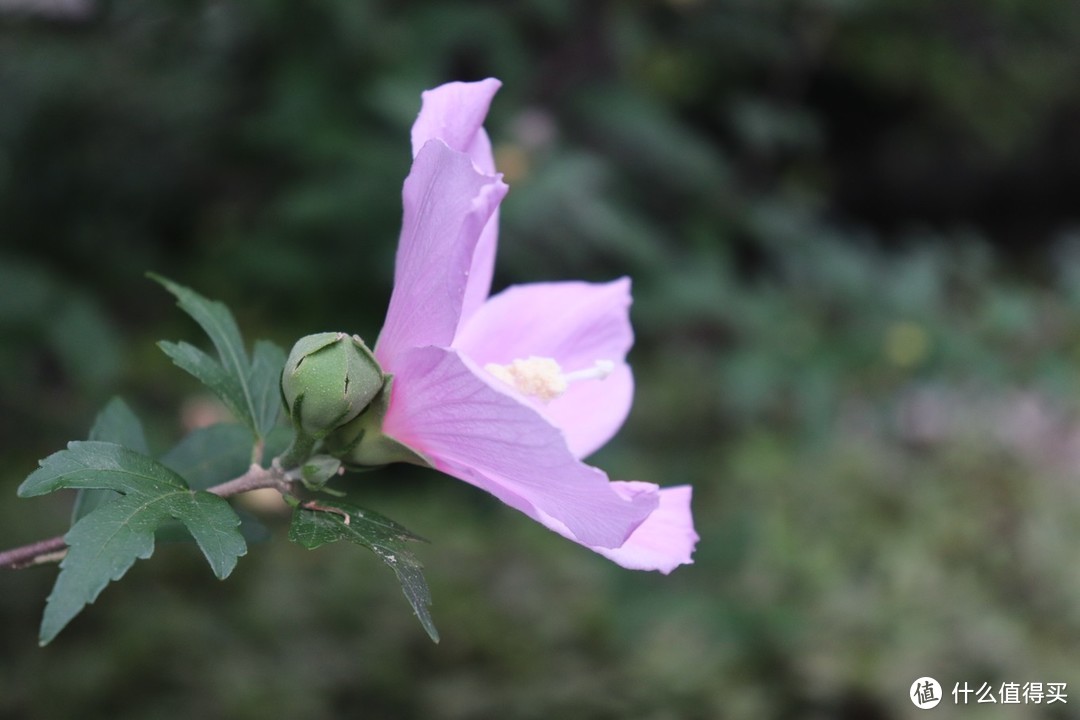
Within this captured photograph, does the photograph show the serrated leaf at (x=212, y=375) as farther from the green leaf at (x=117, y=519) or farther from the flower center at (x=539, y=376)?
the flower center at (x=539, y=376)

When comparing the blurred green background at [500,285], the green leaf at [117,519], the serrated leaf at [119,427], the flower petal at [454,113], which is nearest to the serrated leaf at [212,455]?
the serrated leaf at [119,427]

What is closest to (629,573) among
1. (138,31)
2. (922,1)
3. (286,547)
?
(286,547)

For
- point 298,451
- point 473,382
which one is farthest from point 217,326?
point 473,382

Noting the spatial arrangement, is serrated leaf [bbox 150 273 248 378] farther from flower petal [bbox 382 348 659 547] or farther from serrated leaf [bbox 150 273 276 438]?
flower petal [bbox 382 348 659 547]

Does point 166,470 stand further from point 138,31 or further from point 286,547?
point 286,547

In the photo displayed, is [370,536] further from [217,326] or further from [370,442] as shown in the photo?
[217,326]
